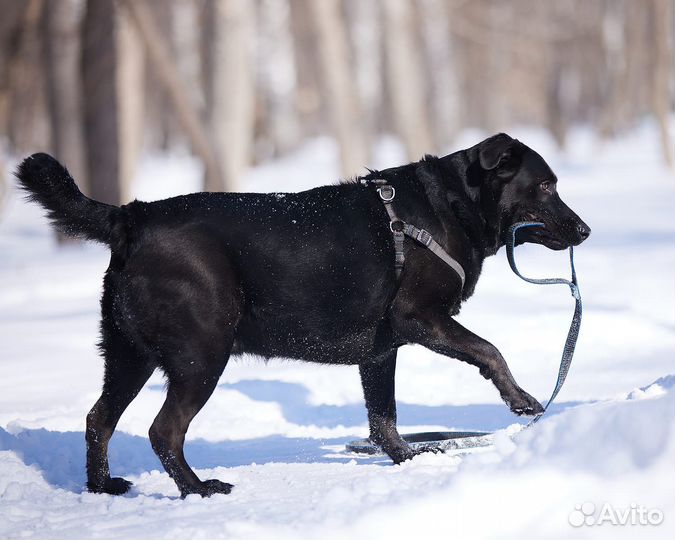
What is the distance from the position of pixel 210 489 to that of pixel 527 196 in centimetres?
205

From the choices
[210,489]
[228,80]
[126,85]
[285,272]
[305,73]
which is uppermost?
[305,73]

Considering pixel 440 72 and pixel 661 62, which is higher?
pixel 440 72

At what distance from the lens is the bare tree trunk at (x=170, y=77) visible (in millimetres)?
13500

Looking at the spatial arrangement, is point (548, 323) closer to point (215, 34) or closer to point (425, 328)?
point (425, 328)

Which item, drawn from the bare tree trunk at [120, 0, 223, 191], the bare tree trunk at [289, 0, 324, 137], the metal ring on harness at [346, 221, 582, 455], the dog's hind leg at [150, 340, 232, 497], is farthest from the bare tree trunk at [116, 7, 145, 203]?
the bare tree trunk at [289, 0, 324, 137]

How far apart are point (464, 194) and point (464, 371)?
2473 mm

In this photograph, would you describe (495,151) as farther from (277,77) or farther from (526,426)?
(277,77)

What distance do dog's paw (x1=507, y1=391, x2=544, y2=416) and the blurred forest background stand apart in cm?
950

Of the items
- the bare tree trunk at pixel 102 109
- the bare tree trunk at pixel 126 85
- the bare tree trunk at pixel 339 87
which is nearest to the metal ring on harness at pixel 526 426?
the bare tree trunk at pixel 102 109

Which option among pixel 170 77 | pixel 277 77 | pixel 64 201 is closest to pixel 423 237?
pixel 64 201

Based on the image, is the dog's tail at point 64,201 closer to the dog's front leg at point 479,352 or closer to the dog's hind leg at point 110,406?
the dog's hind leg at point 110,406

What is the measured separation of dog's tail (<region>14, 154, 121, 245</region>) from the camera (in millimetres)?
4754

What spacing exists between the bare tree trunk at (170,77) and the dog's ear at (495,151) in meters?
8.95

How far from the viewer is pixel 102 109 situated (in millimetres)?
14594
